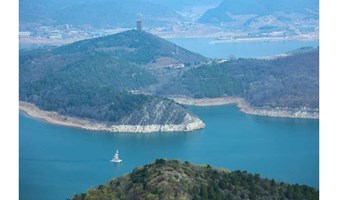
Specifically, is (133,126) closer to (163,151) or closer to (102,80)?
(163,151)

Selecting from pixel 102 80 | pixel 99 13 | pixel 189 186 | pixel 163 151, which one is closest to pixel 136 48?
pixel 102 80

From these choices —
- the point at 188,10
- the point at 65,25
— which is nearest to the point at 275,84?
the point at 65,25

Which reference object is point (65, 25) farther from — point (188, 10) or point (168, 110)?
point (168, 110)

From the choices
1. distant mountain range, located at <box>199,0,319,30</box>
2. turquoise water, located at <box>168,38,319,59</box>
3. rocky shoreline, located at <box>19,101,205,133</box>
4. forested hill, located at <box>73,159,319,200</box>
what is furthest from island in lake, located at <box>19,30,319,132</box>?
distant mountain range, located at <box>199,0,319,30</box>

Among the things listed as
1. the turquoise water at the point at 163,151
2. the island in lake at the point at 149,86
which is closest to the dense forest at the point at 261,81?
the island in lake at the point at 149,86

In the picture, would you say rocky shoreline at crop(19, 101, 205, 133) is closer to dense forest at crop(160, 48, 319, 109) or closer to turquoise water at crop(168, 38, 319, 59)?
dense forest at crop(160, 48, 319, 109)

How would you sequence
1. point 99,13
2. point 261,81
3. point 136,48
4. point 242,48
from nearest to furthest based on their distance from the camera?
point 261,81 < point 136,48 < point 242,48 < point 99,13
